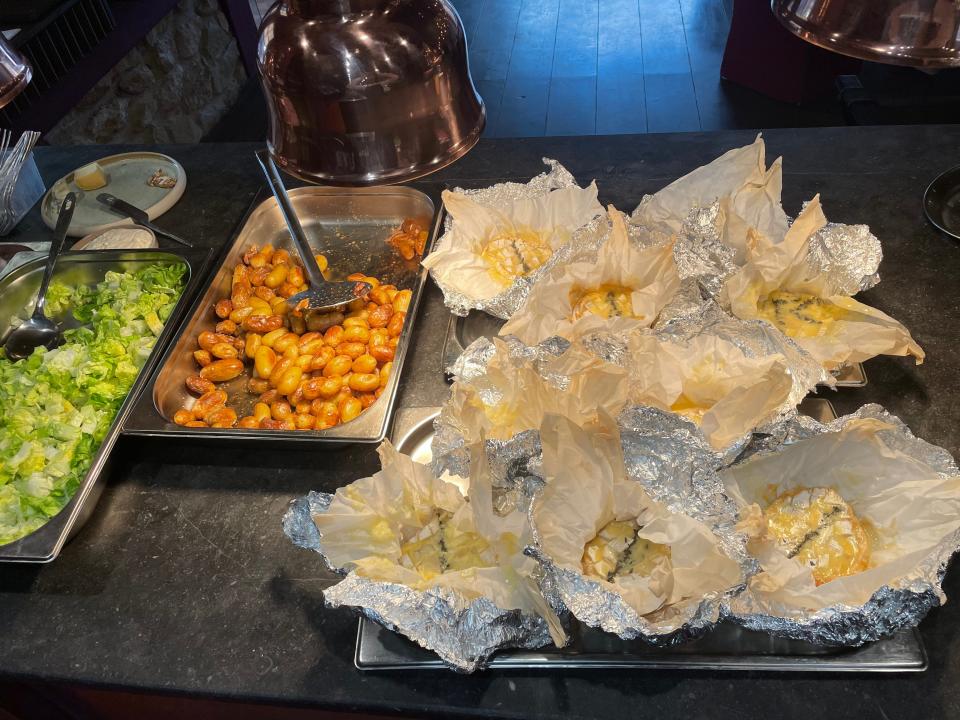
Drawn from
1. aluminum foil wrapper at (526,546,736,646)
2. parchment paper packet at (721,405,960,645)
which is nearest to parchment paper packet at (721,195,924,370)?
parchment paper packet at (721,405,960,645)

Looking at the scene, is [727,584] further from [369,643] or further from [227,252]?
[227,252]

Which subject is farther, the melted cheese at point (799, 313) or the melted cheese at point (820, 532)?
the melted cheese at point (799, 313)

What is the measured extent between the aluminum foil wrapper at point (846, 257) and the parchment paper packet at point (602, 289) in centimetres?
28

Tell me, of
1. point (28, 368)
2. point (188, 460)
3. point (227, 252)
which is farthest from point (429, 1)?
point (28, 368)

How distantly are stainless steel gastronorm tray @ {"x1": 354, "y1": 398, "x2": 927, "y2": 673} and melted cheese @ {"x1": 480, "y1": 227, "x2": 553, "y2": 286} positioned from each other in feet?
2.59

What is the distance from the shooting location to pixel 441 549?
1.10 m

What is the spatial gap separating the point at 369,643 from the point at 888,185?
5.33ft

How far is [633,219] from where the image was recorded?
1538 millimetres

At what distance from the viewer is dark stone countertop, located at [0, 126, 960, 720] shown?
3.43ft

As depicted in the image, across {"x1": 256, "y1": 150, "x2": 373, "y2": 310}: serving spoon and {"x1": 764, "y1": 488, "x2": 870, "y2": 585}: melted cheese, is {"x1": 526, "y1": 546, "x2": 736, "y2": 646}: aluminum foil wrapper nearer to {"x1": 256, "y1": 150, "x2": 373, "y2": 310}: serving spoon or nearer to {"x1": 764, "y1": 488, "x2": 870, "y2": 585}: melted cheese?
{"x1": 764, "y1": 488, "x2": 870, "y2": 585}: melted cheese

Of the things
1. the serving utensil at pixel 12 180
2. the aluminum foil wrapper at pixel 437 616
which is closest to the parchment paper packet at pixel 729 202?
the aluminum foil wrapper at pixel 437 616

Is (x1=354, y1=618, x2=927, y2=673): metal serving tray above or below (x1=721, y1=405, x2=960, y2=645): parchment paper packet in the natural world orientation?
below

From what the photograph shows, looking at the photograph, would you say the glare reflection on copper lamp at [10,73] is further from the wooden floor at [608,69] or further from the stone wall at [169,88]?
the wooden floor at [608,69]

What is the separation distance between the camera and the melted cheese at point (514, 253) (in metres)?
1.58
